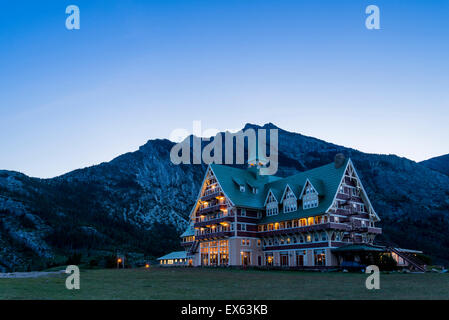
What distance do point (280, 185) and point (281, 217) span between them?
10863mm

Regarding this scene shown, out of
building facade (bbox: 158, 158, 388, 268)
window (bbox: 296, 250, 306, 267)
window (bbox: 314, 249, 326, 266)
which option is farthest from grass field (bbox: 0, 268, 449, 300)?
window (bbox: 296, 250, 306, 267)

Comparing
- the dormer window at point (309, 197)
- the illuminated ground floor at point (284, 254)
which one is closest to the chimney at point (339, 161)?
the dormer window at point (309, 197)

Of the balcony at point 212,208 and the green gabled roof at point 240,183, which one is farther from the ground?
the green gabled roof at point 240,183

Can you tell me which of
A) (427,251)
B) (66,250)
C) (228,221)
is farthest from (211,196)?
(427,251)

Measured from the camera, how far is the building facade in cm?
6806

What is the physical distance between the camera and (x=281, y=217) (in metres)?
76.5

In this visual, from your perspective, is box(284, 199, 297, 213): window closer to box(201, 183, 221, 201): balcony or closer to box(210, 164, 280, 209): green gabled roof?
box(210, 164, 280, 209): green gabled roof

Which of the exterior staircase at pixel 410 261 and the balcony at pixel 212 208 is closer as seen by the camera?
the exterior staircase at pixel 410 261

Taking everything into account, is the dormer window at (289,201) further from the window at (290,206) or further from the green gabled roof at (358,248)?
the green gabled roof at (358,248)

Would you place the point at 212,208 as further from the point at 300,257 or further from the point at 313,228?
the point at 313,228

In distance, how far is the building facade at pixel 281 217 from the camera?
68.1 m

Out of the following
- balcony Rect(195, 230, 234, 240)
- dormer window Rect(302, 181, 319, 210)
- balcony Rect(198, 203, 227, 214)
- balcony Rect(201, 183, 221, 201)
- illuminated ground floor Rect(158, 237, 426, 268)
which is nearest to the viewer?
illuminated ground floor Rect(158, 237, 426, 268)
